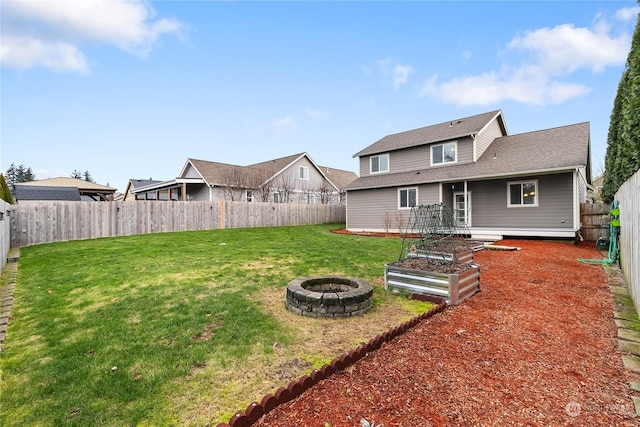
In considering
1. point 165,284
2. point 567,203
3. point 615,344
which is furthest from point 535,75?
point 165,284

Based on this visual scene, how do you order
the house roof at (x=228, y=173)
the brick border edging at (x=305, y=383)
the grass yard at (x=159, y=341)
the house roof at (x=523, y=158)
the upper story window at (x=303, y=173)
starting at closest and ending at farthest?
the brick border edging at (x=305, y=383) < the grass yard at (x=159, y=341) < the house roof at (x=523, y=158) < the house roof at (x=228, y=173) < the upper story window at (x=303, y=173)

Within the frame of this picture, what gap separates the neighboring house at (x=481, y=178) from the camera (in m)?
12.5

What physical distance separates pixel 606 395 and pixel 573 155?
516 inches

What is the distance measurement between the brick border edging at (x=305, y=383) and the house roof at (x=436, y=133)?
14.3 m

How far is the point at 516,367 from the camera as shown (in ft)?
9.37

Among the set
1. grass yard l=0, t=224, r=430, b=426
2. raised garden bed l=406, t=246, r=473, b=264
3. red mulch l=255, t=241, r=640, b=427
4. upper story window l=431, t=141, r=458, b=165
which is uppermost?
upper story window l=431, t=141, r=458, b=165

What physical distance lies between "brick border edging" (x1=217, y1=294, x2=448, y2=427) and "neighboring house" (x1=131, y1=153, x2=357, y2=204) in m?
17.4

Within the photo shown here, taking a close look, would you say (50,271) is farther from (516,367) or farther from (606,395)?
(606,395)

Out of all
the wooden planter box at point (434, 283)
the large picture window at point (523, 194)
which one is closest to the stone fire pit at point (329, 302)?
the wooden planter box at point (434, 283)

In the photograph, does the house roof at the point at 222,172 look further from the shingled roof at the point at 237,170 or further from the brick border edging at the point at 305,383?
the brick border edging at the point at 305,383

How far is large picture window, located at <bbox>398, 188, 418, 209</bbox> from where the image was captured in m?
16.1

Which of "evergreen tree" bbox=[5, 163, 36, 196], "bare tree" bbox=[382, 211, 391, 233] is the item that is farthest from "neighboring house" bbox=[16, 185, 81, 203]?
"evergreen tree" bbox=[5, 163, 36, 196]

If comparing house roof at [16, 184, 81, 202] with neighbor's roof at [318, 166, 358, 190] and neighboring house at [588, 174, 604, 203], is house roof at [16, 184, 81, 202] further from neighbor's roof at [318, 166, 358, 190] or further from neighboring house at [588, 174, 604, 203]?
neighboring house at [588, 174, 604, 203]

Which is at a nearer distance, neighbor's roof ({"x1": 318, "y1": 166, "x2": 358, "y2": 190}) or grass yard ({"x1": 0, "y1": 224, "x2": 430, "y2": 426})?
grass yard ({"x1": 0, "y1": 224, "x2": 430, "y2": 426})
